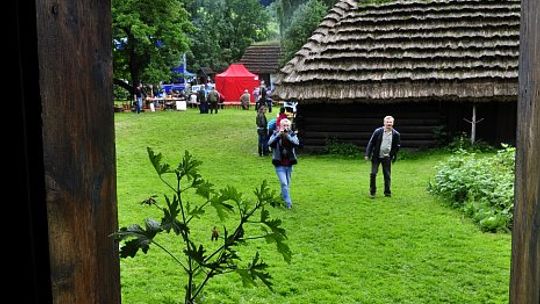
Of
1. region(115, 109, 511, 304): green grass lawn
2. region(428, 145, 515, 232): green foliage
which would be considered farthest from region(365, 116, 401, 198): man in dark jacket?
region(428, 145, 515, 232): green foliage

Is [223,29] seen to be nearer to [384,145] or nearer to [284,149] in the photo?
[384,145]

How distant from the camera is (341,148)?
54.5 feet

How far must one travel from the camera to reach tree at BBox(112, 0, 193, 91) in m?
28.5

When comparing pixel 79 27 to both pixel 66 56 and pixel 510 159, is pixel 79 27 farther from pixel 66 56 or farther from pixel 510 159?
pixel 510 159

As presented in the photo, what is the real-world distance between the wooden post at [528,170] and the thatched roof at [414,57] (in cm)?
1458

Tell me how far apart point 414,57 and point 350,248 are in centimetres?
1008

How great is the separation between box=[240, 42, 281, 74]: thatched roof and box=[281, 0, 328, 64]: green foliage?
20781 mm

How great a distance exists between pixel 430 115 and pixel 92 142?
16.1 m

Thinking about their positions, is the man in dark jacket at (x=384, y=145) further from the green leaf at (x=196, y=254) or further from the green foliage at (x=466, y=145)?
the green leaf at (x=196, y=254)

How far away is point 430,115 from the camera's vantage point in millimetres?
16562

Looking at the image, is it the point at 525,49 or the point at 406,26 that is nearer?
the point at 525,49

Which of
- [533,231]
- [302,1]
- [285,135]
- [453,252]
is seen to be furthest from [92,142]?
[302,1]

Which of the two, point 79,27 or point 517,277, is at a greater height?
point 79,27

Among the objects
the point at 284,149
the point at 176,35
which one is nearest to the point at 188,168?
the point at 284,149
